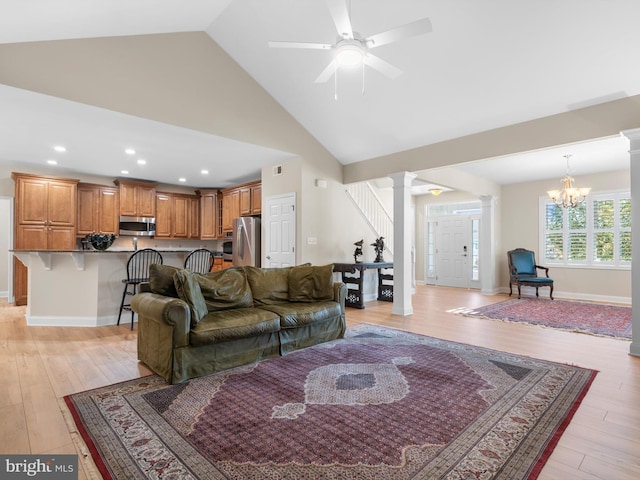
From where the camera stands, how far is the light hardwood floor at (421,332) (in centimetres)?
189

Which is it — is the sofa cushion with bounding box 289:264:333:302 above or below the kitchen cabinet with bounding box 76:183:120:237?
below

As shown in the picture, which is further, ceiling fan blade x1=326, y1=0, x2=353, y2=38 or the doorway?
the doorway

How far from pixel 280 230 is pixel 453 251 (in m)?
5.42

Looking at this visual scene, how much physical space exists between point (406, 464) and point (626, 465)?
1117mm

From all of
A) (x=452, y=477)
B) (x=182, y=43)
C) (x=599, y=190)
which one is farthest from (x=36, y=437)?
(x=599, y=190)

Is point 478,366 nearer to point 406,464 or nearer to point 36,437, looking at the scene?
point 406,464

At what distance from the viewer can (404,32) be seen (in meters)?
2.66

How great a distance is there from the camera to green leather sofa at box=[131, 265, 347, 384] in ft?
9.35

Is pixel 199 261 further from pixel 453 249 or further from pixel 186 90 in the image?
pixel 453 249

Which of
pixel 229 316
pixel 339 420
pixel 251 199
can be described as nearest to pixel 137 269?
pixel 229 316

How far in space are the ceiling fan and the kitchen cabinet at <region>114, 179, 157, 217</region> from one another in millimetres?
5735

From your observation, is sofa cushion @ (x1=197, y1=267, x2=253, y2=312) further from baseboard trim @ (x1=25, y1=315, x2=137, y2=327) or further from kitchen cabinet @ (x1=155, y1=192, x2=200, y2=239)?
kitchen cabinet @ (x1=155, y1=192, x2=200, y2=239)

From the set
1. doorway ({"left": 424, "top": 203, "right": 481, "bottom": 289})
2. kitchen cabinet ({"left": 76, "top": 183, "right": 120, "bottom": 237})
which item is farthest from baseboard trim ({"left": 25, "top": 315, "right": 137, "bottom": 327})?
doorway ({"left": 424, "top": 203, "right": 481, "bottom": 289})

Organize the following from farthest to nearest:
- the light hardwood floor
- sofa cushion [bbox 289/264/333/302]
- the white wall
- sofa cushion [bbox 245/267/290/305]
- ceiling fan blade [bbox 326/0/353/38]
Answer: the white wall → sofa cushion [bbox 289/264/333/302] → sofa cushion [bbox 245/267/290/305] → ceiling fan blade [bbox 326/0/353/38] → the light hardwood floor
